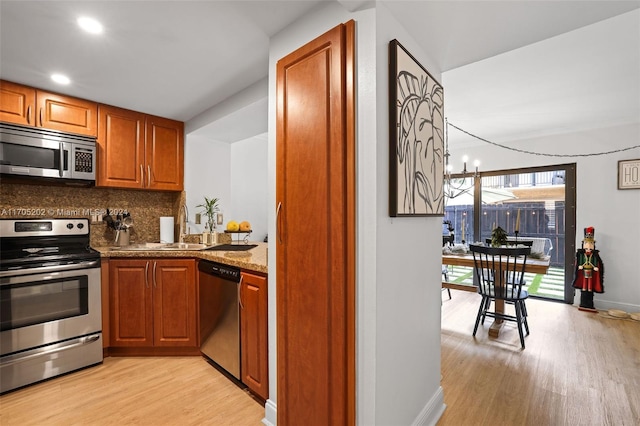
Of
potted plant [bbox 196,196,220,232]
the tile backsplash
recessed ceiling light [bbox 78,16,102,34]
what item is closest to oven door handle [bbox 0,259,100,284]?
the tile backsplash

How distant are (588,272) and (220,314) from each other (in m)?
4.23

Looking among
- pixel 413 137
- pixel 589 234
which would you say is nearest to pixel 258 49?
pixel 413 137

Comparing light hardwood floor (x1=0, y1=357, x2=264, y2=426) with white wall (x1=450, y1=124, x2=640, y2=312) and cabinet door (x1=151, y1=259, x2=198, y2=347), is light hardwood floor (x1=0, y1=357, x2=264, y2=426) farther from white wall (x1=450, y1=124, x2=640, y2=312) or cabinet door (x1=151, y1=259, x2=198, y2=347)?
white wall (x1=450, y1=124, x2=640, y2=312)

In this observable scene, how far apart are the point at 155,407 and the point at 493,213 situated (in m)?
4.88

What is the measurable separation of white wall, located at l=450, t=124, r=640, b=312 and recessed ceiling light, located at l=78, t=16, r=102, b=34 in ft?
16.7

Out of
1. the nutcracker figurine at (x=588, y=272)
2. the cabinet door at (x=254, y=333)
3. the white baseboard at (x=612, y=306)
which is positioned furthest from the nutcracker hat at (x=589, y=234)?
the cabinet door at (x=254, y=333)

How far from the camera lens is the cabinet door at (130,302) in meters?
2.53

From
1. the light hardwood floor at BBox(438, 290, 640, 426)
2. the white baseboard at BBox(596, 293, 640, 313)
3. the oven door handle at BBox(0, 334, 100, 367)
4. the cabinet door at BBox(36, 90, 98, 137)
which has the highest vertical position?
the cabinet door at BBox(36, 90, 98, 137)

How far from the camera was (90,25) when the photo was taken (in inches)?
65.8

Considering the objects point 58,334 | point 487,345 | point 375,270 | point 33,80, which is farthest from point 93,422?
point 487,345

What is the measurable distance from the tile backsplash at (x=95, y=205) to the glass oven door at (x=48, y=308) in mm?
761

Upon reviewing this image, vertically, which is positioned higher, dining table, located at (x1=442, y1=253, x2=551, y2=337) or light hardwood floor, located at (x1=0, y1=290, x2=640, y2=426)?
dining table, located at (x1=442, y1=253, x2=551, y2=337)

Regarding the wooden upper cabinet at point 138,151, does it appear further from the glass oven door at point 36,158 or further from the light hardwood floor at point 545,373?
the light hardwood floor at point 545,373

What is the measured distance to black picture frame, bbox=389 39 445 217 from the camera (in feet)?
4.42
